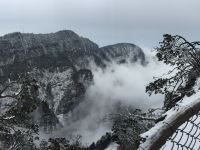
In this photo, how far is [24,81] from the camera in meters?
21.1

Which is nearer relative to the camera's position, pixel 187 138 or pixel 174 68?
pixel 187 138

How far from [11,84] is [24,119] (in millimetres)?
3065

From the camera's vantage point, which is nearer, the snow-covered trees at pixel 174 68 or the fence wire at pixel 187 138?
the fence wire at pixel 187 138

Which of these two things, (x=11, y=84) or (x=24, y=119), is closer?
(x=11, y=84)

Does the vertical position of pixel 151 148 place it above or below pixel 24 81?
below

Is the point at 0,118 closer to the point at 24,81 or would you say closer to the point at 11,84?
the point at 11,84

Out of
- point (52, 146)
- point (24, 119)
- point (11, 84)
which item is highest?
point (11, 84)

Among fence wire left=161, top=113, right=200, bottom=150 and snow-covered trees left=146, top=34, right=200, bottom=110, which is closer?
fence wire left=161, top=113, right=200, bottom=150

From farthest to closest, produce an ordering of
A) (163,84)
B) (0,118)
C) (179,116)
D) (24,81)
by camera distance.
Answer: (163,84), (24,81), (0,118), (179,116)

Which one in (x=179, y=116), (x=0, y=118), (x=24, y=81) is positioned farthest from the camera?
(x=24, y=81)

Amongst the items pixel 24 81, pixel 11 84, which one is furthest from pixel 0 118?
pixel 24 81

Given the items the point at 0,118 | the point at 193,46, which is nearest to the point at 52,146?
the point at 0,118

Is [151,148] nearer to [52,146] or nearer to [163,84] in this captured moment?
[52,146]

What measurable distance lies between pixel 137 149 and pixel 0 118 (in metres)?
16.7
